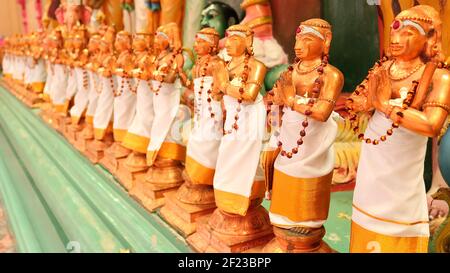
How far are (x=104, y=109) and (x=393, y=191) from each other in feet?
8.61

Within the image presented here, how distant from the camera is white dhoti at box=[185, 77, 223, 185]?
1.97m

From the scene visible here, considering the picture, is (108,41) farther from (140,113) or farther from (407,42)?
(407,42)

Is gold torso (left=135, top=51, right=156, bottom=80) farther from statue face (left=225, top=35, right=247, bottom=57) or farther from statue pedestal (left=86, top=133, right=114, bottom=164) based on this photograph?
statue pedestal (left=86, top=133, right=114, bottom=164)

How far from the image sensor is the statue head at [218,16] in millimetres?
3229

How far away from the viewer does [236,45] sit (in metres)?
1.72

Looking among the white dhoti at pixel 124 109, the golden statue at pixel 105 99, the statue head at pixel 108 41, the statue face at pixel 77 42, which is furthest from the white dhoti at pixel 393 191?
the statue face at pixel 77 42

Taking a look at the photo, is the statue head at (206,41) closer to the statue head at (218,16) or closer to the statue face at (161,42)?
the statue face at (161,42)

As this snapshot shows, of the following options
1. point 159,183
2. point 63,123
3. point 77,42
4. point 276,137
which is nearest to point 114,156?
point 159,183

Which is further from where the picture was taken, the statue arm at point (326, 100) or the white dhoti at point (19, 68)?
the white dhoti at point (19, 68)

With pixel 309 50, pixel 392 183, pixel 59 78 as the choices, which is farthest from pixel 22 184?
pixel 392 183

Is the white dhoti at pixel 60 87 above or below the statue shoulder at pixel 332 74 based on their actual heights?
below

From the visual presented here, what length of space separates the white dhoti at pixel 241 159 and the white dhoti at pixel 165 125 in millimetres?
728

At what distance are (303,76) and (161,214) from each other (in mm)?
1308

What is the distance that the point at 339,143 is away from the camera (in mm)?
2633
